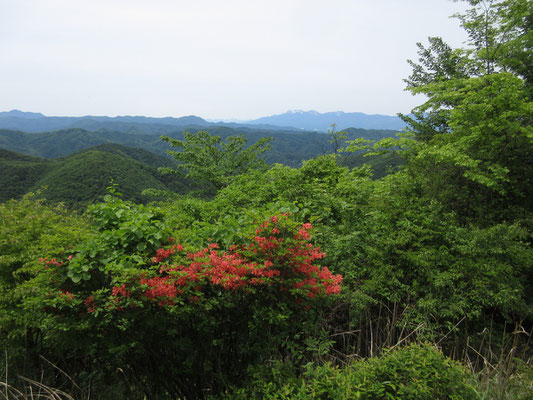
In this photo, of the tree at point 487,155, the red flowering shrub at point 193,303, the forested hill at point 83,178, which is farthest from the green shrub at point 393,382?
the forested hill at point 83,178

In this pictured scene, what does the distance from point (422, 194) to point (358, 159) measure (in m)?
60.4

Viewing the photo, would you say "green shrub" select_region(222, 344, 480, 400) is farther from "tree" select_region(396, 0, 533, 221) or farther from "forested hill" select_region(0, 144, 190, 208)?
"forested hill" select_region(0, 144, 190, 208)

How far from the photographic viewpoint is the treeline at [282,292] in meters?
2.29

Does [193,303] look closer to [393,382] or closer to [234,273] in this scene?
[234,273]

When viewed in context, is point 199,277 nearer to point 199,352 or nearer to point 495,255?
point 199,352

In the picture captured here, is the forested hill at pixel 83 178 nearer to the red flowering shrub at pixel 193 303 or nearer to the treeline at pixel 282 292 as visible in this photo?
the treeline at pixel 282 292

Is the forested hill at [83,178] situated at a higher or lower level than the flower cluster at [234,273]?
lower

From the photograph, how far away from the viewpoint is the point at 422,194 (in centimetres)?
596

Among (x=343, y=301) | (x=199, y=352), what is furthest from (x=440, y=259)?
(x=199, y=352)

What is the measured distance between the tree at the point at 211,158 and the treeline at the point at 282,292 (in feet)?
36.1

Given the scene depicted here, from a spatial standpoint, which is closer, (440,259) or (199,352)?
(199,352)

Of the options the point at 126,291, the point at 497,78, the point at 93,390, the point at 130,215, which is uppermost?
the point at 497,78

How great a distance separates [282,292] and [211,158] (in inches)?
628

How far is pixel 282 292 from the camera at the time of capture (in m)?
2.57
